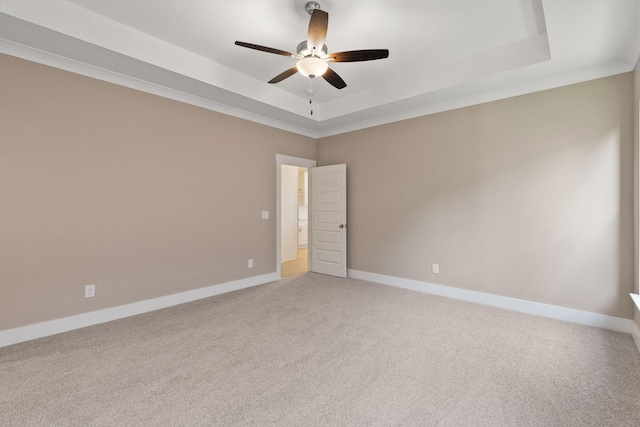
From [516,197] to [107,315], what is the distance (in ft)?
16.1

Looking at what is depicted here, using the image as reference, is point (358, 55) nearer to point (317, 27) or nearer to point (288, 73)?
point (317, 27)

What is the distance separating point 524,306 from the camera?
3.50 metres

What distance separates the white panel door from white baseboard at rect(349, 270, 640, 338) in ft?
2.58

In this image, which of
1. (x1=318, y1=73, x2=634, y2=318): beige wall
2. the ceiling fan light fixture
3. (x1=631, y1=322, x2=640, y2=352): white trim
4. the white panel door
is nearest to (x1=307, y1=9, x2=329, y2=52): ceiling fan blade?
the ceiling fan light fixture

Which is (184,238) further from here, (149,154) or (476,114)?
(476,114)

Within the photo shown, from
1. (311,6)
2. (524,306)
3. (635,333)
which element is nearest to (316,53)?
(311,6)

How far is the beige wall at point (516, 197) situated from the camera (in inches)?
119

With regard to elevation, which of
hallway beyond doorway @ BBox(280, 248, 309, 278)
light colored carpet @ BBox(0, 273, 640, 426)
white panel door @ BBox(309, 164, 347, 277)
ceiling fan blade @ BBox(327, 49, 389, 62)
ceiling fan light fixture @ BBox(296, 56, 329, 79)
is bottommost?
hallway beyond doorway @ BBox(280, 248, 309, 278)

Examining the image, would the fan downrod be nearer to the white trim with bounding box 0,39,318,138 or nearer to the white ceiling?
the white ceiling

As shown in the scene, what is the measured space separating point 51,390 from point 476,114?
500cm

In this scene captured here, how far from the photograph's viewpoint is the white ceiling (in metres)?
2.46

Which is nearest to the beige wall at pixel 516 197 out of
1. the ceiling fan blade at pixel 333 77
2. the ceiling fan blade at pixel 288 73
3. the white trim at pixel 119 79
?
the ceiling fan blade at pixel 333 77

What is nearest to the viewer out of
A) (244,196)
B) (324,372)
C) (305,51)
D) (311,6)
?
(324,372)

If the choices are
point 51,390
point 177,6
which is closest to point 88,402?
point 51,390
